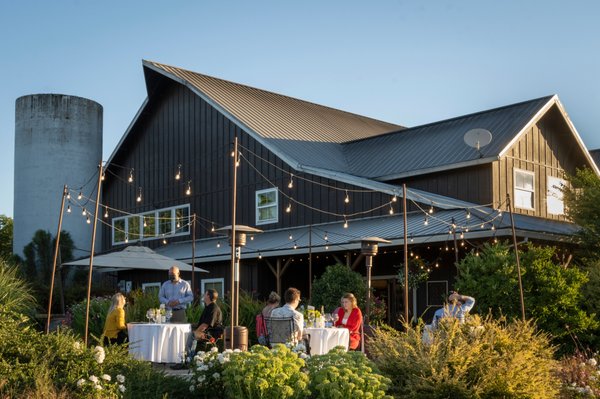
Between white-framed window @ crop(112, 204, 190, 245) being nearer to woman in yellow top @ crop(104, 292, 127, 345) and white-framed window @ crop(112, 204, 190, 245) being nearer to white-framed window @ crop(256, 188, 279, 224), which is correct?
white-framed window @ crop(256, 188, 279, 224)

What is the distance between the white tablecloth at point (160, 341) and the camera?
12750 millimetres

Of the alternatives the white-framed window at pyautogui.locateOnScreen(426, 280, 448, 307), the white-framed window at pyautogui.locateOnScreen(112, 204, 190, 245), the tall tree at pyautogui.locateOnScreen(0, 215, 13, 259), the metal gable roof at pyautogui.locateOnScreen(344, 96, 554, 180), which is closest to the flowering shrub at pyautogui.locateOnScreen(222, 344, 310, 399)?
the white-framed window at pyautogui.locateOnScreen(426, 280, 448, 307)

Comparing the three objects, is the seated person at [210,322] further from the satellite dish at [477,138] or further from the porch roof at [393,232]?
the satellite dish at [477,138]

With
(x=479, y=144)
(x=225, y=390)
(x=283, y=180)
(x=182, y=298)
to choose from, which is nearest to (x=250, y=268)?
(x=283, y=180)

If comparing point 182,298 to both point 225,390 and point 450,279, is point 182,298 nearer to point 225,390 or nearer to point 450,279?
point 225,390

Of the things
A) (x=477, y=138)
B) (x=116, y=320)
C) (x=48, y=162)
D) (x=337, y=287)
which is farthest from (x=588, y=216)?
(x=48, y=162)

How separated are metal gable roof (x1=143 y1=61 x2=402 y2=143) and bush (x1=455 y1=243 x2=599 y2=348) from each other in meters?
10.4

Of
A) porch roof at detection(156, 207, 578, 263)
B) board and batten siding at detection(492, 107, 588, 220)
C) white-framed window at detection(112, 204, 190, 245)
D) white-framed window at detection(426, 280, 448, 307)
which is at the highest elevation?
board and batten siding at detection(492, 107, 588, 220)

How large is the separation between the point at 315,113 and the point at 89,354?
74.5ft

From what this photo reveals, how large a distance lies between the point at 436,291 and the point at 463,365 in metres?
11.9

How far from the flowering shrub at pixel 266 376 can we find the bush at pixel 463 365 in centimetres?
122

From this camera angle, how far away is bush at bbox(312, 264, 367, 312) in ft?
61.3

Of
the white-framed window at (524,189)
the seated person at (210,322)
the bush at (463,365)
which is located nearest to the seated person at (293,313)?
the seated person at (210,322)

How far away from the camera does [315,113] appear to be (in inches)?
1213
